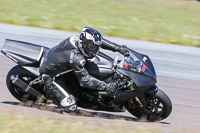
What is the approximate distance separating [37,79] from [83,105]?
779 mm

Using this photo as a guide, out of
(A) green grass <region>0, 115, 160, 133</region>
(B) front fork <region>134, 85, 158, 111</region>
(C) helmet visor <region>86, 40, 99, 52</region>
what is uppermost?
(C) helmet visor <region>86, 40, 99, 52</region>

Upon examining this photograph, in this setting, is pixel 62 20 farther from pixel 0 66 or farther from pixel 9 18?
pixel 0 66

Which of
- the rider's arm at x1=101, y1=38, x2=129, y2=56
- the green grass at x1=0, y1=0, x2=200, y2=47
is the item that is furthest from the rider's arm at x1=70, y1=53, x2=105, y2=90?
the green grass at x1=0, y1=0, x2=200, y2=47

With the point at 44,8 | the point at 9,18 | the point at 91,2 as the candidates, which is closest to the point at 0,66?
the point at 9,18

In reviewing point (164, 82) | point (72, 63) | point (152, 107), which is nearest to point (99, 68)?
point (72, 63)

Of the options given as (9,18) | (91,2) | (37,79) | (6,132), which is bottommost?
(6,132)

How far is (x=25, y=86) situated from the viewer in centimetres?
520

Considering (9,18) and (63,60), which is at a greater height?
(9,18)

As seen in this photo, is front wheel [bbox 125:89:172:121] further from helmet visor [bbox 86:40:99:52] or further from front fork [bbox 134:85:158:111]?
helmet visor [bbox 86:40:99:52]

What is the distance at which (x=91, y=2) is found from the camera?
19.8 metres

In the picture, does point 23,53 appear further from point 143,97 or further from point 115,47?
point 143,97

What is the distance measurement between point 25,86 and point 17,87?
0.26 m

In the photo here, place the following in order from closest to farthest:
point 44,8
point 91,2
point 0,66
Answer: point 0,66 < point 44,8 < point 91,2

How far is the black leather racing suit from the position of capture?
4.70 m
